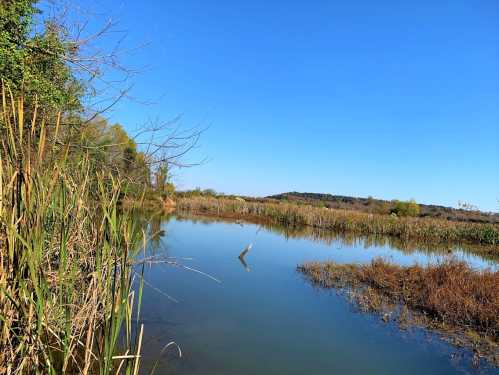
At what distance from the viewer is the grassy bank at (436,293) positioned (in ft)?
18.3

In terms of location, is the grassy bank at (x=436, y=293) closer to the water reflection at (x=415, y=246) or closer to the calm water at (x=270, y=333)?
the calm water at (x=270, y=333)

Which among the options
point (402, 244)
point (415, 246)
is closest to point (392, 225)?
point (402, 244)

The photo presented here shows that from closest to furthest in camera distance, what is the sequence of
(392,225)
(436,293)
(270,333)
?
(270,333) < (436,293) < (392,225)

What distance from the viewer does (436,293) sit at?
264 inches

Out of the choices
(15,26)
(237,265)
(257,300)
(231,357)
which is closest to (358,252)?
(237,265)

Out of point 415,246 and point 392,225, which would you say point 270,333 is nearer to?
point 415,246

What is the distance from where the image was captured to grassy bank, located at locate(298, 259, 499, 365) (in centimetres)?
559

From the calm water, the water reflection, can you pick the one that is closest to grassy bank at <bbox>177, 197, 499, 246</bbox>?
the water reflection

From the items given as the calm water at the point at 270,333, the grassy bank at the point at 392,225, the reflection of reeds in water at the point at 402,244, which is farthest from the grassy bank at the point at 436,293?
the grassy bank at the point at 392,225

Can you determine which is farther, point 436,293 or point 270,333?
point 436,293

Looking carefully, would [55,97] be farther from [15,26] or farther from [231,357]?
[231,357]

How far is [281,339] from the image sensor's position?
4.96 m

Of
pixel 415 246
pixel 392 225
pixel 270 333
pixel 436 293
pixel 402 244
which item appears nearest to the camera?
pixel 270 333

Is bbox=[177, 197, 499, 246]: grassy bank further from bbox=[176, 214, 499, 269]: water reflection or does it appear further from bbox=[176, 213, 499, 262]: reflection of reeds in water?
bbox=[176, 214, 499, 269]: water reflection
